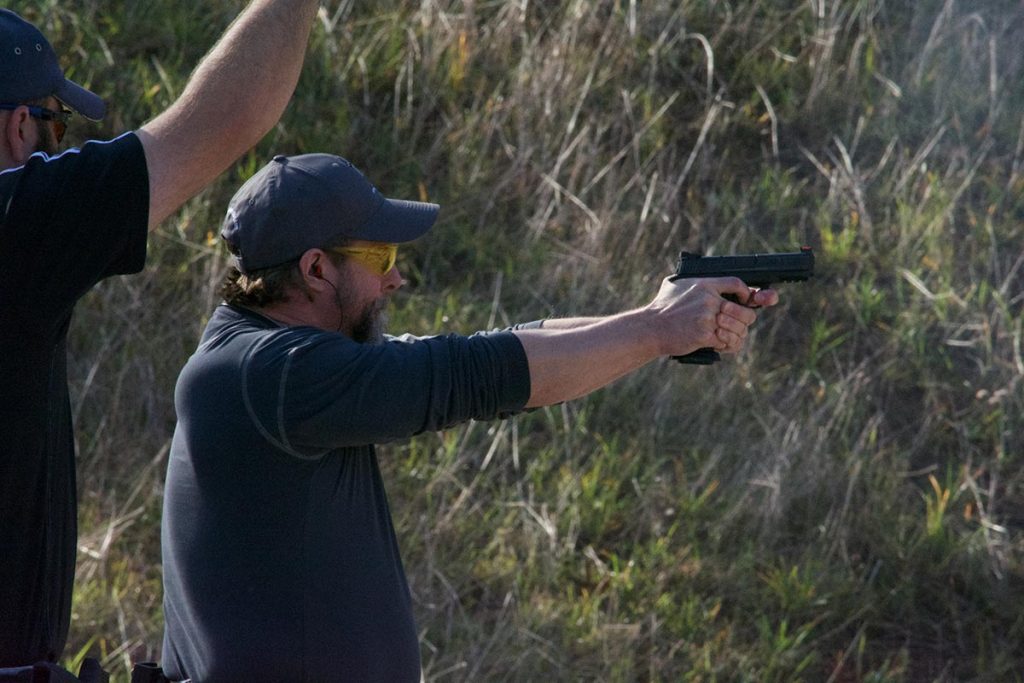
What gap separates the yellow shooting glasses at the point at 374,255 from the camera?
8.54 feet

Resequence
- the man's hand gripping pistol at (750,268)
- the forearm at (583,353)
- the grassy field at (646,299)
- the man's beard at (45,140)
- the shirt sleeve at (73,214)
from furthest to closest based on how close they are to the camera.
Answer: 1. the grassy field at (646,299)
2. the man's hand gripping pistol at (750,268)
3. the man's beard at (45,140)
4. the forearm at (583,353)
5. the shirt sleeve at (73,214)

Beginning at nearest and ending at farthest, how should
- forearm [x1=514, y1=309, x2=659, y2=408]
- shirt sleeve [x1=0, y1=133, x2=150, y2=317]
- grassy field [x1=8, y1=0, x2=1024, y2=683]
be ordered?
1. shirt sleeve [x1=0, y1=133, x2=150, y2=317]
2. forearm [x1=514, y1=309, x2=659, y2=408]
3. grassy field [x1=8, y1=0, x2=1024, y2=683]

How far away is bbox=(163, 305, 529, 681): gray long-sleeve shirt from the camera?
2.38 m

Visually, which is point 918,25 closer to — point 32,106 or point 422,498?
point 422,498

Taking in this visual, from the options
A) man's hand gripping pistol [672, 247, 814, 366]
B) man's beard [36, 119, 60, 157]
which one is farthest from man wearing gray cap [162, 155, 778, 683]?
man's beard [36, 119, 60, 157]

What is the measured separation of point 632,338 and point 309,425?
Answer: 62cm

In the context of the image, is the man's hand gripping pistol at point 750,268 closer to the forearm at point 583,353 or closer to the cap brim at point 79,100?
the forearm at point 583,353

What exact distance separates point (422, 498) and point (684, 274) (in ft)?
8.12

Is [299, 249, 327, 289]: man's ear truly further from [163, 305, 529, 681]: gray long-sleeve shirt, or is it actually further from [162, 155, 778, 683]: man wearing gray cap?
[163, 305, 529, 681]: gray long-sleeve shirt

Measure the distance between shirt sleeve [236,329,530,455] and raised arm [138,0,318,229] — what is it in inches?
13.1

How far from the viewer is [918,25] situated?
6.44 m

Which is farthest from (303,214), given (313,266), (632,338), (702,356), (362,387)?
(702,356)

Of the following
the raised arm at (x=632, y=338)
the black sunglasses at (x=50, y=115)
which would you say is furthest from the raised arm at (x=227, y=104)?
the raised arm at (x=632, y=338)

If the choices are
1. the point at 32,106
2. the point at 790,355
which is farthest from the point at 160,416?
the point at 32,106
